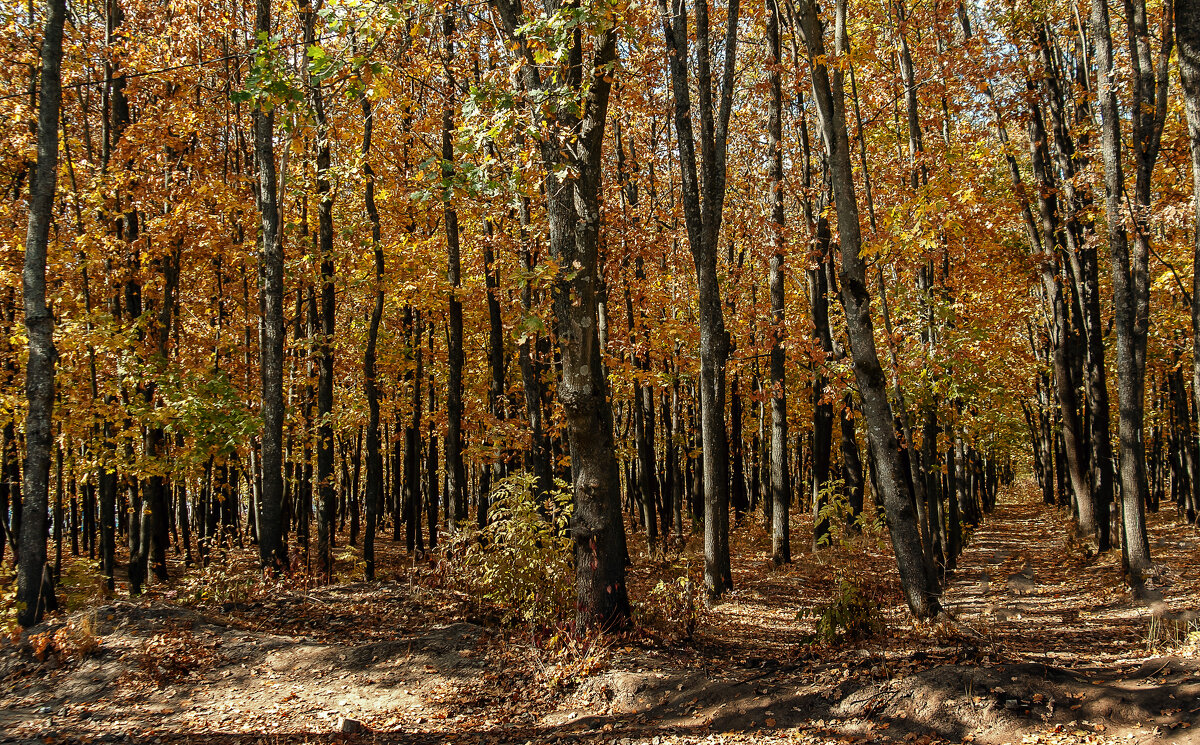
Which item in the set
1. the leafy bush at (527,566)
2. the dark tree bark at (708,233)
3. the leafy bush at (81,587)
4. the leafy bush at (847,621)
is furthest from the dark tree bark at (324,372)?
the leafy bush at (847,621)

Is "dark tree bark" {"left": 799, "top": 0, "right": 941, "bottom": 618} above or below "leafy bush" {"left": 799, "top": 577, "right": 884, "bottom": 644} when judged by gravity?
above

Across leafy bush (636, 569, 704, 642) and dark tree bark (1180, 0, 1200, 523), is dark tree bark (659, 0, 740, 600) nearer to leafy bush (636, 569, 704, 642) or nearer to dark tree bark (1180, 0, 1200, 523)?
leafy bush (636, 569, 704, 642)

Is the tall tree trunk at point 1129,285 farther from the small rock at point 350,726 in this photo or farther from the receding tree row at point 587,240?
the small rock at point 350,726

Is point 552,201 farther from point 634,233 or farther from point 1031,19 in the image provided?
point 1031,19

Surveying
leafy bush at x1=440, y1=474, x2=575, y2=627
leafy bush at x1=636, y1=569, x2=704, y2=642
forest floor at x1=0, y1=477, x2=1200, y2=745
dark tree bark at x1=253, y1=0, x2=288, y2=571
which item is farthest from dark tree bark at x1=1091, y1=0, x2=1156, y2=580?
dark tree bark at x1=253, y1=0, x2=288, y2=571

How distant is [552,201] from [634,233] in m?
6.34

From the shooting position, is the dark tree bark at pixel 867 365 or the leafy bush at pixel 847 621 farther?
the dark tree bark at pixel 867 365

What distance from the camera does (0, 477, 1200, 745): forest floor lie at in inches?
226

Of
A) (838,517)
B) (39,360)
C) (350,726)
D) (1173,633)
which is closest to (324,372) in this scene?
(39,360)

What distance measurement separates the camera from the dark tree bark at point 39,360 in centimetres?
884

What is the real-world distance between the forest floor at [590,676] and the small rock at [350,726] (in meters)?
0.02

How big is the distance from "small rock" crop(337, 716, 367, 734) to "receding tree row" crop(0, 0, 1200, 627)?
262cm

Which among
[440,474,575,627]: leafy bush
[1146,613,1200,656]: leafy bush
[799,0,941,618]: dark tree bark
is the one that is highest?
[799,0,941,618]: dark tree bark

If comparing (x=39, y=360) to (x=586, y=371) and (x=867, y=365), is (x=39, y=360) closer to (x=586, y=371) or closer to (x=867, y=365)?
(x=586, y=371)
